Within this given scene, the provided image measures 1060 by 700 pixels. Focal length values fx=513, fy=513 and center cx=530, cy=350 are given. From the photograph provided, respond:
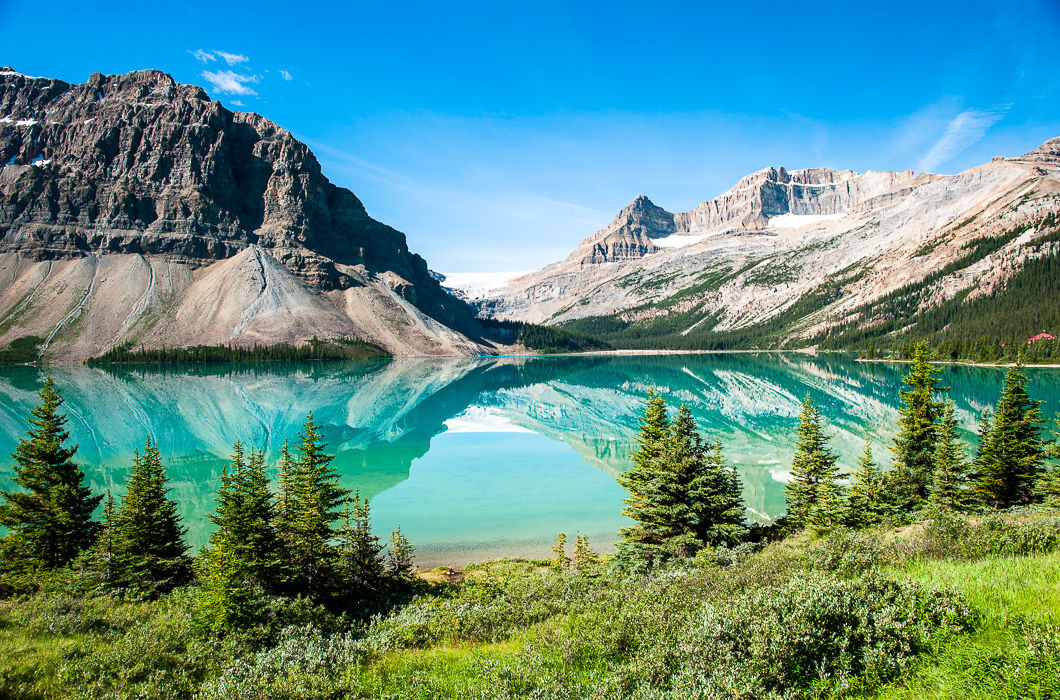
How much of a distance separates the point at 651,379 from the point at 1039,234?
181574mm

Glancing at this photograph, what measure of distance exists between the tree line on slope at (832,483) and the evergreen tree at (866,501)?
4 cm

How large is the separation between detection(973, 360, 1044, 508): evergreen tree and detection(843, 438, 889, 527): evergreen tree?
5.28 metres

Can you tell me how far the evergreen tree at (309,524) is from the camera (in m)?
17.4

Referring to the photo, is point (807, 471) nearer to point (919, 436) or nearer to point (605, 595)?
point (919, 436)

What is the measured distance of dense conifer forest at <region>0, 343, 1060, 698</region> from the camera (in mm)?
6289

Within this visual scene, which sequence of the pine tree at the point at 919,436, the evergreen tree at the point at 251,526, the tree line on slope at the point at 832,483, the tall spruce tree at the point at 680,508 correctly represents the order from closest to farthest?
1. the evergreen tree at the point at 251,526
2. the tall spruce tree at the point at 680,508
3. the tree line on slope at the point at 832,483
4. the pine tree at the point at 919,436

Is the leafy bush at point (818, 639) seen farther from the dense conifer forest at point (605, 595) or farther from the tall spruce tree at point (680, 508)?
the tall spruce tree at point (680, 508)

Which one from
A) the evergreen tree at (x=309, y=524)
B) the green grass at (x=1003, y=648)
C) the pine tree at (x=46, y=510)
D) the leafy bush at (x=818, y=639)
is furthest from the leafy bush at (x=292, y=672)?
the pine tree at (x=46, y=510)

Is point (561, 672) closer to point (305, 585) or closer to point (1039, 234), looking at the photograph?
point (305, 585)

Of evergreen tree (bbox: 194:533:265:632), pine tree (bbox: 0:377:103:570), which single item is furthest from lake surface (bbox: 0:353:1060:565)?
evergreen tree (bbox: 194:533:265:632)

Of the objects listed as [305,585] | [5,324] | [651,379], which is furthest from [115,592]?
[5,324]

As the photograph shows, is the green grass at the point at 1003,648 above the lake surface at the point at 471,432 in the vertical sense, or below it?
above

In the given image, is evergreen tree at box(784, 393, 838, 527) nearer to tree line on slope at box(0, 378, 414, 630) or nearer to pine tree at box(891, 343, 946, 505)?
pine tree at box(891, 343, 946, 505)

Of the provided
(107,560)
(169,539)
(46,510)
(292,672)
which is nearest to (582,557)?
(292,672)
